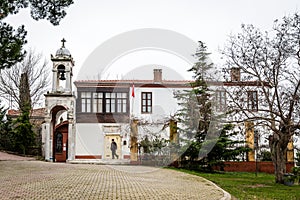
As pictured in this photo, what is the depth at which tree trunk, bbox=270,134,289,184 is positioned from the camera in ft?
66.3

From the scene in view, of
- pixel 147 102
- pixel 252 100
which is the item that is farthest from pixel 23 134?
pixel 252 100

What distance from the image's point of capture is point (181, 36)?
81.3 ft

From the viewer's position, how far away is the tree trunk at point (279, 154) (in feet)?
66.3

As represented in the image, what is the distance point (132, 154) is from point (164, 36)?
29.9ft

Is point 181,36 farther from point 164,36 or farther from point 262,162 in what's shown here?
point 262,162

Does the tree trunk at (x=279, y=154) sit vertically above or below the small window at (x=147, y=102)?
below

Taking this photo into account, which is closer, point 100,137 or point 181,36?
point 181,36

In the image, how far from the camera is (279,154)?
20625mm

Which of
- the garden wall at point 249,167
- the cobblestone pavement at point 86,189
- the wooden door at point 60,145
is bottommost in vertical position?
the garden wall at point 249,167

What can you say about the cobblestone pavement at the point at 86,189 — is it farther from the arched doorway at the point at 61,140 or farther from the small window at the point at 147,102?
the small window at the point at 147,102

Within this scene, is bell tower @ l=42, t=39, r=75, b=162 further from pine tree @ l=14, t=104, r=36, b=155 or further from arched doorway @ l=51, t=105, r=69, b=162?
pine tree @ l=14, t=104, r=36, b=155

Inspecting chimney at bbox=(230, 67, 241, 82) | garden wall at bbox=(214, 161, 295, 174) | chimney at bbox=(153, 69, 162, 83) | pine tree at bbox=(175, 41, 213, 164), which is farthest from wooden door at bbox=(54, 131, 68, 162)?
chimney at bbox=(230, 67, 241, 82)

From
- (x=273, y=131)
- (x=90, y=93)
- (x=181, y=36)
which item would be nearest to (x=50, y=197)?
(x=273, y=131)

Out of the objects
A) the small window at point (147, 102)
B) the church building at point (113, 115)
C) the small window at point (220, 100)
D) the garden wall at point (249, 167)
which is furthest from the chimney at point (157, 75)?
the small window at point (220, 100)
